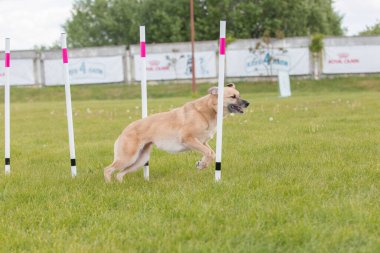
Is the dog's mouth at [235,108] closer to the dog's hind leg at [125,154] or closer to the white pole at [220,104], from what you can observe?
the white pole at [220,104]

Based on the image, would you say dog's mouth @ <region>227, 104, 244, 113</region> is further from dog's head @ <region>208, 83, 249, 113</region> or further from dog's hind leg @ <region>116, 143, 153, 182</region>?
dog's hind leg @ <region>116, 143, 153, 182</region>

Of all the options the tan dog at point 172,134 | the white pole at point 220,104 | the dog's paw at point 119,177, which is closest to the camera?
the white pole at point 220,104

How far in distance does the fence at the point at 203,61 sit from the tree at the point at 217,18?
472 inches

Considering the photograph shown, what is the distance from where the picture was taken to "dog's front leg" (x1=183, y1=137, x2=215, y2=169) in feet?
20.1

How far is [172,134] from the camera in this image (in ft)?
20.8

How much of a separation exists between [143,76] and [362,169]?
10.3 ft

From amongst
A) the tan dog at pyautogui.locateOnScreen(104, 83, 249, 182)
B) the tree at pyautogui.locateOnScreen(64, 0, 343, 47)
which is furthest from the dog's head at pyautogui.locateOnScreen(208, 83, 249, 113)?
the tree at pyautogui.locateOnScreen(64, 0, 343, 47)

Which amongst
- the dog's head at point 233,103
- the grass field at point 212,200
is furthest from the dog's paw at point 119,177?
the dog's head at point 233,103

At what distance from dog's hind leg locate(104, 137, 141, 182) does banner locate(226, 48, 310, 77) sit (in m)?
30.2

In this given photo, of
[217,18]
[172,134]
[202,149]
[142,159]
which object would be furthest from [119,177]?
[217,18]

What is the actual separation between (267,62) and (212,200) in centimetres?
3168

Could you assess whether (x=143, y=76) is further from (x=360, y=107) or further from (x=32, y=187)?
(x=360, y=107)

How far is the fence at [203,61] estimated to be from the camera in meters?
34.0

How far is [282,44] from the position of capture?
3528 centimetres
